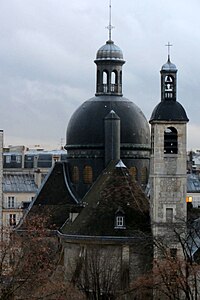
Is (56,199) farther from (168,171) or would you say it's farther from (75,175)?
(168,171)

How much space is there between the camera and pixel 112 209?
67250 millimetres

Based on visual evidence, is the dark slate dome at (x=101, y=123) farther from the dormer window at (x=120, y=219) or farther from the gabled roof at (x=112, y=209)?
the dormer window at (x=120, y=219)

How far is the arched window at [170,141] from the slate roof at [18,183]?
49.4 m

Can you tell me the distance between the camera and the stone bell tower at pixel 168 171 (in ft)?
213

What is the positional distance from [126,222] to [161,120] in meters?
6.41

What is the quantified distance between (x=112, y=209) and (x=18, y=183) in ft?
166

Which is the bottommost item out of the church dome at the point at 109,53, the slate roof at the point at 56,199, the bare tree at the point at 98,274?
the bare tree at the point at 98,274

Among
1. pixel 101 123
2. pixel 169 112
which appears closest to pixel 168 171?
pixel 169 112

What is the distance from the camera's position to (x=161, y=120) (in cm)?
6606

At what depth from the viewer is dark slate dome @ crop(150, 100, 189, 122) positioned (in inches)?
2603

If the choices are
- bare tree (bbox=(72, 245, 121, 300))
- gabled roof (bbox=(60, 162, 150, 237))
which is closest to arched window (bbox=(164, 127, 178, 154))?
gabled roof (bbox=(60, 162, 150, 237))

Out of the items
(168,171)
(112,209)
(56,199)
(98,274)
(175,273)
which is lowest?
(98,274)

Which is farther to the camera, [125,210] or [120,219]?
[125,210]

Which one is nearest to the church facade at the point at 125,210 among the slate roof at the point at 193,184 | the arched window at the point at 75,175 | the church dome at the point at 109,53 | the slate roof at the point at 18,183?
the arched window at the point at 75,175
